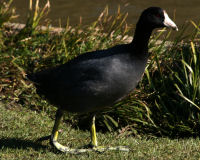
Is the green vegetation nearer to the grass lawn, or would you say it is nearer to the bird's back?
the grass lawn

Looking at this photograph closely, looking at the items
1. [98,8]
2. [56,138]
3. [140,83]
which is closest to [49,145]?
[56,138]

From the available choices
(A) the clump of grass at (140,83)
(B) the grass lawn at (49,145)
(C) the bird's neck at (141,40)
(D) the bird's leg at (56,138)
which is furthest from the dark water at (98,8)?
(C) the bird's neck at (141,40)

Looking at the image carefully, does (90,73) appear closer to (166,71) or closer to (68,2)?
(166,71)

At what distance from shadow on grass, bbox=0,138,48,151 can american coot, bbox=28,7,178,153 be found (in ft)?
1.84

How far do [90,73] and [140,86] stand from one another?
74.4 inches

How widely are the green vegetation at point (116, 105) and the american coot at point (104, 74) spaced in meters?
0.80

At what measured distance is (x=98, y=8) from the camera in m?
10.2

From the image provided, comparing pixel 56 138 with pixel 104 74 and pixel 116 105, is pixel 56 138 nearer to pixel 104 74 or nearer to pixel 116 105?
pixel 104 74

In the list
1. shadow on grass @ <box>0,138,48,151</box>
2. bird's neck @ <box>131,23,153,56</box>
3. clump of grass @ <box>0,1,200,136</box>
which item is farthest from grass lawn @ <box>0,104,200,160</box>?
bird's neck @ <box>131,23,153,56</box>

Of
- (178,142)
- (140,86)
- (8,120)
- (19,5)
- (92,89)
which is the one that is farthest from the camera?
(19,5)

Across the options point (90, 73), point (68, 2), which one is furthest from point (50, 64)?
point (68, 2)

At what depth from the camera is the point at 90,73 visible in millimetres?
4445

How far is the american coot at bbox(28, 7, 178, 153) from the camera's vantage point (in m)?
4.39

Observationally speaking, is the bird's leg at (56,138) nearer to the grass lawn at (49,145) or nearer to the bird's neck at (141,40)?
the grass lawn at (49,145)
